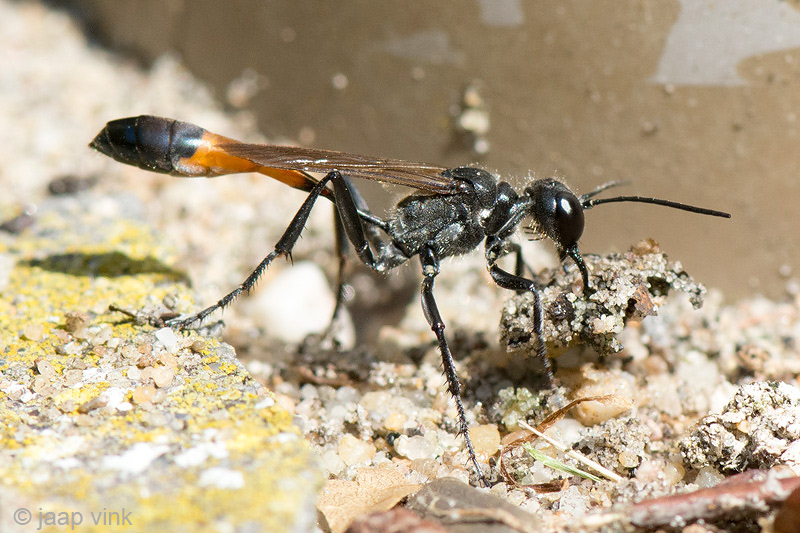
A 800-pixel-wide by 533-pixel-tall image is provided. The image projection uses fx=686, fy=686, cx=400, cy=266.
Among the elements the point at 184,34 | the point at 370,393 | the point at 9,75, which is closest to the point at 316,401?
the point at 370,393

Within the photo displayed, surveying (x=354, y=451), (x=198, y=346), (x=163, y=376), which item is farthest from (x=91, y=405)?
(x=354, y=451)

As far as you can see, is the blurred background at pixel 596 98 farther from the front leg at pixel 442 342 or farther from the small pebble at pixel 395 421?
the small pebble at pixel 395 421

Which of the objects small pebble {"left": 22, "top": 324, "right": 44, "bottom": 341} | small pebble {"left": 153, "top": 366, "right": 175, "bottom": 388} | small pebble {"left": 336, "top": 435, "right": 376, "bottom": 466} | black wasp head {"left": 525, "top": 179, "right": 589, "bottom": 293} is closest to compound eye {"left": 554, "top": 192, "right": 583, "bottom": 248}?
black wasp head {"left": 525, "top": 179, "right": 589, "bottom": 293}

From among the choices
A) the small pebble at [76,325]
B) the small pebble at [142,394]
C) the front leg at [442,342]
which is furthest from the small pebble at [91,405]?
the front leg at [442,342]

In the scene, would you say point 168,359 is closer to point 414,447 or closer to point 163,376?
point 163,376

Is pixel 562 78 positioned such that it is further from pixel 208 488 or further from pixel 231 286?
pixel 208 488

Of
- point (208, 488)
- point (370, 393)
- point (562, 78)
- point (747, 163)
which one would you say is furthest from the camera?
point (562, 78)

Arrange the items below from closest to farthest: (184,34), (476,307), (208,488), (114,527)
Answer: (114,527), (208,488), (476,307), (184,34)
